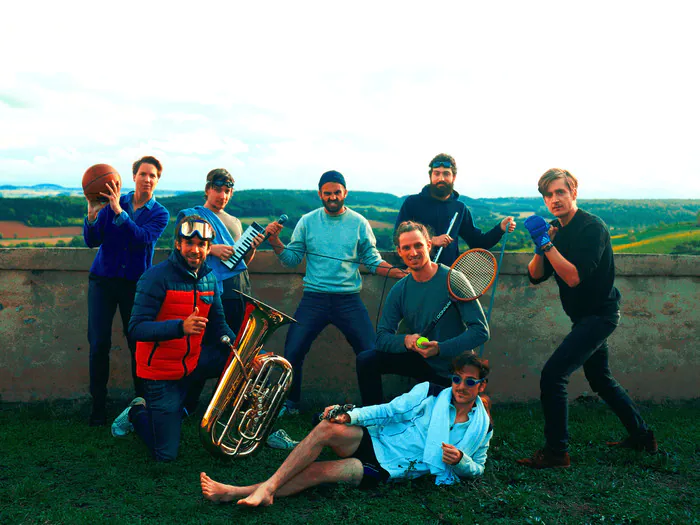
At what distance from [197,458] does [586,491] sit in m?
2.98

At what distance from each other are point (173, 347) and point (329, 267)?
1634mm

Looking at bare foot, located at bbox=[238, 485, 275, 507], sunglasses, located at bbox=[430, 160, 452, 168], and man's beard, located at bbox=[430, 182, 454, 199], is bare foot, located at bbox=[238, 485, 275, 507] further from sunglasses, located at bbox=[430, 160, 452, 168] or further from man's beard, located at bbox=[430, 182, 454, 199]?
sunglasses, located at bbox=[430, 160, 452, 168]

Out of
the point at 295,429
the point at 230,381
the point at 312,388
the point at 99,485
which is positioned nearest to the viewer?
the point at 99,485

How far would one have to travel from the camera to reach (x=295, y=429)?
514cm

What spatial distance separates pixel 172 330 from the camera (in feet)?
13.6

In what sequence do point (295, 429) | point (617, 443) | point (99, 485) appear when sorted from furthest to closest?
point (295, 429), point (617, 443), point (99, 485)

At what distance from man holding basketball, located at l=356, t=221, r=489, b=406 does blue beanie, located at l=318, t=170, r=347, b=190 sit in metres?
1.13

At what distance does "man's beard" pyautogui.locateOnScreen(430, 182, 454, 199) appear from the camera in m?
5.36

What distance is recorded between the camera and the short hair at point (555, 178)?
4305 mm

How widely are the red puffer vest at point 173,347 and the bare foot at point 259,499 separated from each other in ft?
4.69

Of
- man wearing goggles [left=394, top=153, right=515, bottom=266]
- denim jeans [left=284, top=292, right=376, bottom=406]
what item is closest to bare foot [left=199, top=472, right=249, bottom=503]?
denim jeans [left=284, top=292, right=376, bottom=406]

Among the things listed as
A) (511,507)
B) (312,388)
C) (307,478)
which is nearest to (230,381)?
(307,478)

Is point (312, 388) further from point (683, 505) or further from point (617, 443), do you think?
point (683, 505)

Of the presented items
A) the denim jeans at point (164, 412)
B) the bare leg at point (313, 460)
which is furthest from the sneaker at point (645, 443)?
the denim jeans at point (164, 412)
